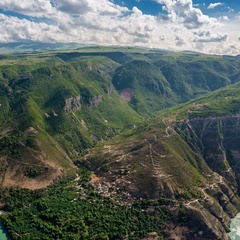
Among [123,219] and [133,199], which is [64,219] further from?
[133,199]

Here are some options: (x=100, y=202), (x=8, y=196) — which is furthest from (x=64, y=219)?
(x=8, y=196)

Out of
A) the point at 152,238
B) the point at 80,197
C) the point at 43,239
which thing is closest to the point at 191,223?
the point at 152,238

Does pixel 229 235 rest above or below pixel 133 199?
below

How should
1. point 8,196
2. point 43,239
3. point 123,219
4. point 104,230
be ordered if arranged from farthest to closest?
point 8,196 → point 123,219 → point 104,230 → point 43,239

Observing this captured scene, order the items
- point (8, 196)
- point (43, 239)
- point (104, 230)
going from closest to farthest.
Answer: point (43, 239), point (104, 230), point (8, 196)

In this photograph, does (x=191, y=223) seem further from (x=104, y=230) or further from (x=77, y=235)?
(x=77, y=235)

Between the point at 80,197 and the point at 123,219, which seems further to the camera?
the point at 80,197

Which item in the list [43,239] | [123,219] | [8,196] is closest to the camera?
[43,239]

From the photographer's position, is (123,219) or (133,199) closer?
(123,219)

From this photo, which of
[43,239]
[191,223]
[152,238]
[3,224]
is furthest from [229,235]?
[3,224]
